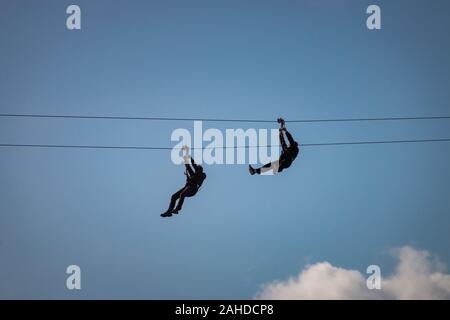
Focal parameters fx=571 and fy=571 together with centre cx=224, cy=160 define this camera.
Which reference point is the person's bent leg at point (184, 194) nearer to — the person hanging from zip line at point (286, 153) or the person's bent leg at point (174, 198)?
the person's bent leg at point (174, 198)

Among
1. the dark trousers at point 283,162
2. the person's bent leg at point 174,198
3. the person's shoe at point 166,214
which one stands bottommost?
the person's shoe at point 166,214

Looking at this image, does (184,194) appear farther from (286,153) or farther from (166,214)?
(286,153)

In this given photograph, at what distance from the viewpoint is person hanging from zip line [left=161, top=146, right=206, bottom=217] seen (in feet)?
57.1

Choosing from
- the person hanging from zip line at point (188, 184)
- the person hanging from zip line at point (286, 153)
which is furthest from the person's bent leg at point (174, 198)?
the person hanging from zip line at point (286, 153)

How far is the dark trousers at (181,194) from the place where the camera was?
17562 millimetres

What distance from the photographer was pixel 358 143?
18969mm

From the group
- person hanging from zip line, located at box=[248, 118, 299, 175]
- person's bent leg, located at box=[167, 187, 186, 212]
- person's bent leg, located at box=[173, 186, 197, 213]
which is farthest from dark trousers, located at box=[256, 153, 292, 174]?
person's bent leg, located at box=[167, 187, 186, 212]

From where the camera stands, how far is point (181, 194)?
58.0ft

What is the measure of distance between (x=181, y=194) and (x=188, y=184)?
1.31 ft

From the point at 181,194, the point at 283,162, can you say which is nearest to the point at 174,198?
the point at 181,194
